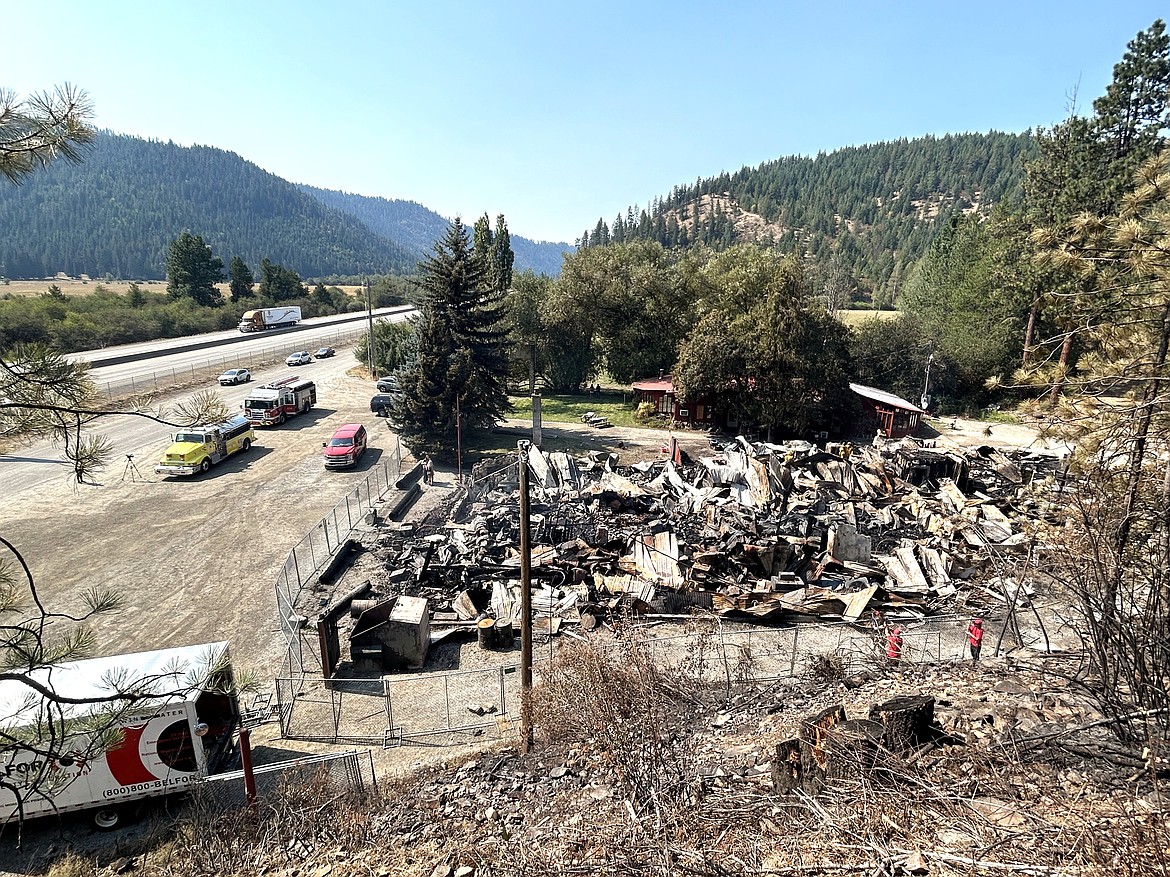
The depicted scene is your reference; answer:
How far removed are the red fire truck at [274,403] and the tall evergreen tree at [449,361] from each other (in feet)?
31.2

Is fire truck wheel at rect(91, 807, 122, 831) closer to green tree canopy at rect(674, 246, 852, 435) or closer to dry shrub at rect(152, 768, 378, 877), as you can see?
dry shrub at rect(152, 768, 378, 877)

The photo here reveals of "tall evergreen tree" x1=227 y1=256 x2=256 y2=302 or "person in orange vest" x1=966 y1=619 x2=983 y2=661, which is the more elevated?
"tall evergreen tree" x1=227 y1=256 x2=256 y2=302

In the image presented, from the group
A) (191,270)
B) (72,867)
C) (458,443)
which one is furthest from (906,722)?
(191,270)

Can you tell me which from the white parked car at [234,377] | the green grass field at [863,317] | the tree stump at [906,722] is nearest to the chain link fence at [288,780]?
the tree stump at [906,722]

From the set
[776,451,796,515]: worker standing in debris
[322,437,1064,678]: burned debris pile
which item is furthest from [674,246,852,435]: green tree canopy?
[776,451,796,515]: worker standing in debris

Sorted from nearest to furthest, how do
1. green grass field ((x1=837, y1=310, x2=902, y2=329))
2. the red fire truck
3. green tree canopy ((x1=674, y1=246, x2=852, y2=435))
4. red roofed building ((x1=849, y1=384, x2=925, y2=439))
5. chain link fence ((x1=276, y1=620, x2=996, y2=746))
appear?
chain link fence ((x1=276, y1=620, x2=996, y2=746)) < green tree canopy ((x1=674, y1=246, x2=852, y2=435)) < the red fire truck < red roofed building ((x1=849, y1=384, x2=925, y2=439)) < green grass field ((x1=837, y1=310, x2=902, y2=329))

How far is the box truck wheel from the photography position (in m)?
9.41

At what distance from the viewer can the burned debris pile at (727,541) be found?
51.0 ft

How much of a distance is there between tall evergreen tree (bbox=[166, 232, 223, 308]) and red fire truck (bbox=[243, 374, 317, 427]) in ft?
159

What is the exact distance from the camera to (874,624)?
46.0 feet

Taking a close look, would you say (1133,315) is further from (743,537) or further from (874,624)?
(743,537)

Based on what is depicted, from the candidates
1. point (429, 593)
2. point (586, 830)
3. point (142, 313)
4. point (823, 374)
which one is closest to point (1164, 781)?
point (586, 830)

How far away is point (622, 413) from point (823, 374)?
13.0 metres

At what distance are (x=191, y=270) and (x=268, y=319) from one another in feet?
39.0
